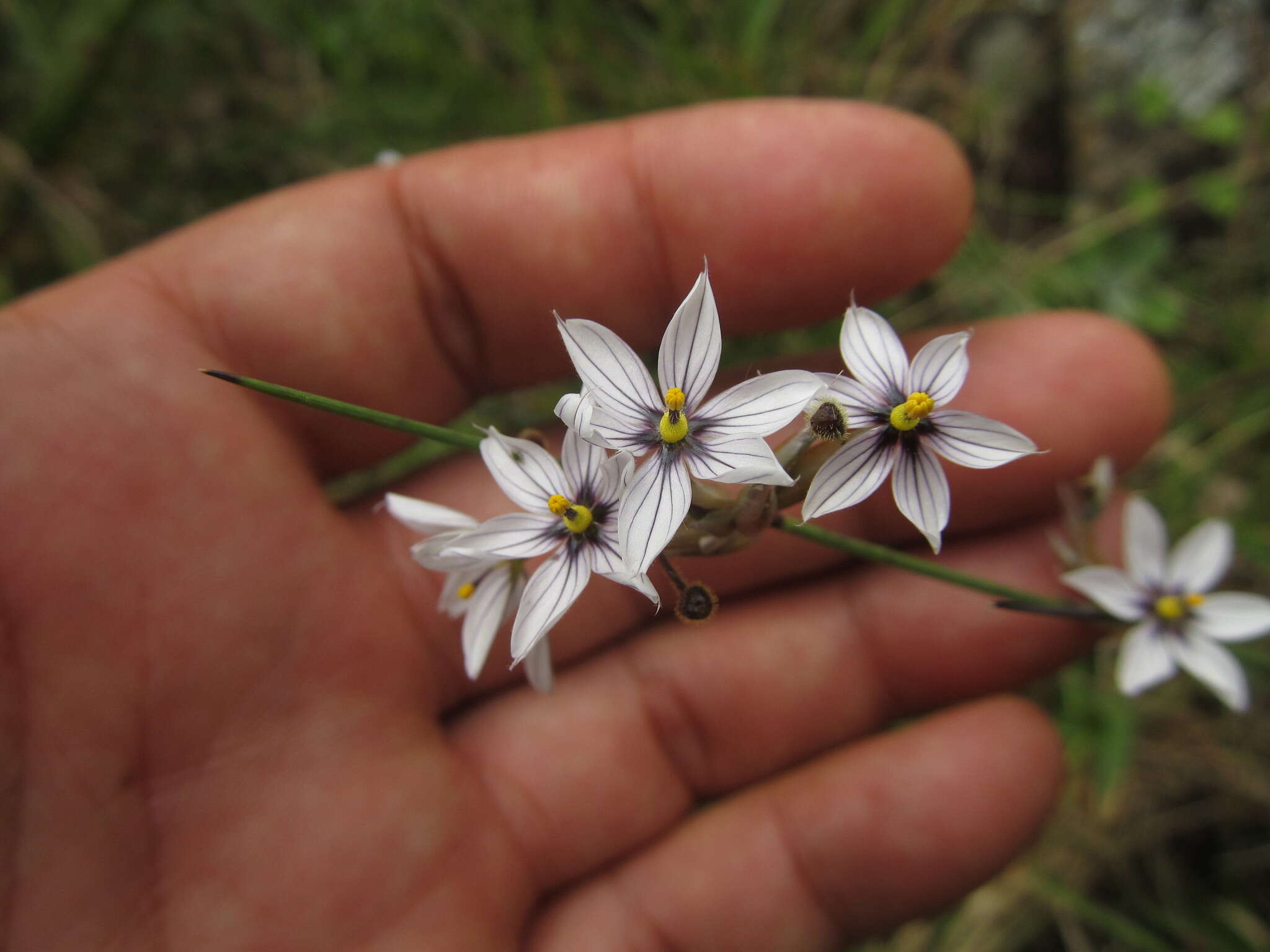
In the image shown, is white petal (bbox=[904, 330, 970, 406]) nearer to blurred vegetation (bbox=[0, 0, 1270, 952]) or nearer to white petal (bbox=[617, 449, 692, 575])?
white petal (bbox=[617, 449, 692, 575])

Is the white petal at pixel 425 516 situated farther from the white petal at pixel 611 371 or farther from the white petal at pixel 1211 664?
the white petal at pixel 1211 664

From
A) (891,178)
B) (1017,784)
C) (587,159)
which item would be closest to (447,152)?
(587,159)

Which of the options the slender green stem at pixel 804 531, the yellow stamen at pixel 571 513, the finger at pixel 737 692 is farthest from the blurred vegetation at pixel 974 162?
the yellow stamen at pixel 571 513

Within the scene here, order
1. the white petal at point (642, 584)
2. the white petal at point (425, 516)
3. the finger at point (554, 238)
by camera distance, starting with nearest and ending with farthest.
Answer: the white petal at point (642, 584) < the white petal at point (425, 516) < the finger at point (554, 238)

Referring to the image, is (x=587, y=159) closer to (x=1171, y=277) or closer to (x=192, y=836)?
(x=192, y=836)

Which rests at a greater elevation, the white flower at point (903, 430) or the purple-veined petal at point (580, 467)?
the purple-veined petal at point (580, 467)

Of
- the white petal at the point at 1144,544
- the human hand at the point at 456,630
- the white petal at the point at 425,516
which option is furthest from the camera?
the white petal at the point at 1144,544

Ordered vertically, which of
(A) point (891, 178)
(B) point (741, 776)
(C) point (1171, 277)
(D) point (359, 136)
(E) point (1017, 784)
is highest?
(D) point (359, 136)

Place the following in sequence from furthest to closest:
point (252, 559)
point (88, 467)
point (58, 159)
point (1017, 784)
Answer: point (58, 159), point (1017, 784), point (252, 559), point (88, 467)
